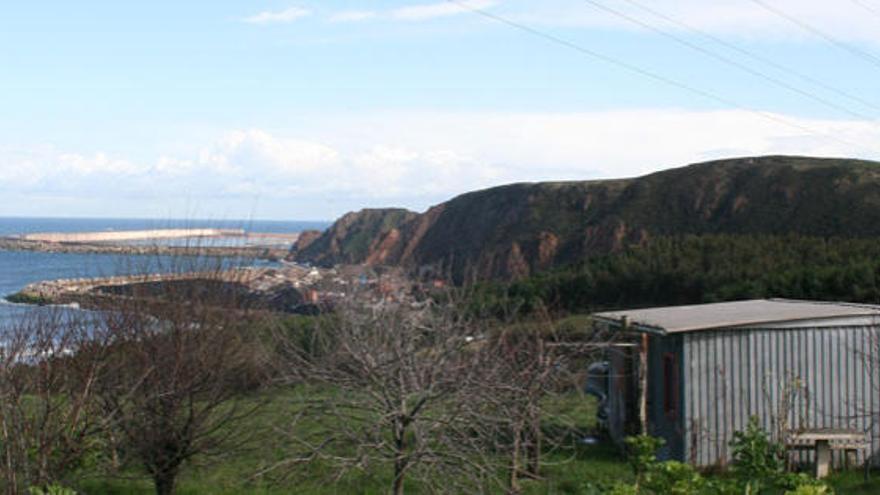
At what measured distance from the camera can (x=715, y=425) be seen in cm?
1562

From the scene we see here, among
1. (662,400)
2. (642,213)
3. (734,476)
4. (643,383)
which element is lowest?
(734,476)

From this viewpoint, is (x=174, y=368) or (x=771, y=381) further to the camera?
(x=771, y=381)

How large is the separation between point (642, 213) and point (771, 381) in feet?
203

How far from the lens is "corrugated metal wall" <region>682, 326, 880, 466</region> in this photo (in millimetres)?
15578

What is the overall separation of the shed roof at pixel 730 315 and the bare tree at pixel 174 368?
6060 mm

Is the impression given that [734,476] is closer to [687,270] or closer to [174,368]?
[174,368]

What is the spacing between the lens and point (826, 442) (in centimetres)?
1488

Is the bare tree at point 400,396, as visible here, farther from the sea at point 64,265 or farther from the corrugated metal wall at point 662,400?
the corrugated metal wall at point 662,400

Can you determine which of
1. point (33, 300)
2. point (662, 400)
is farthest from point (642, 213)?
point (662, 400)

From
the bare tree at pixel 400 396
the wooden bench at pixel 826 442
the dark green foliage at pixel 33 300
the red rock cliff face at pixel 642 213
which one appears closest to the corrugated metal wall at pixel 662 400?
the wooden bench at pixel 826 442

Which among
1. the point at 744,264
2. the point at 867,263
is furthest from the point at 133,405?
the point at 744,264

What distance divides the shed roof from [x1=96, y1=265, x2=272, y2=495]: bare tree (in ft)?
19.9

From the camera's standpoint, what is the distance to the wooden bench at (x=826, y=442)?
48.7 ft

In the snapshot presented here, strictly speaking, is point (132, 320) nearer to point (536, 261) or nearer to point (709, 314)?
point (709, 314)
